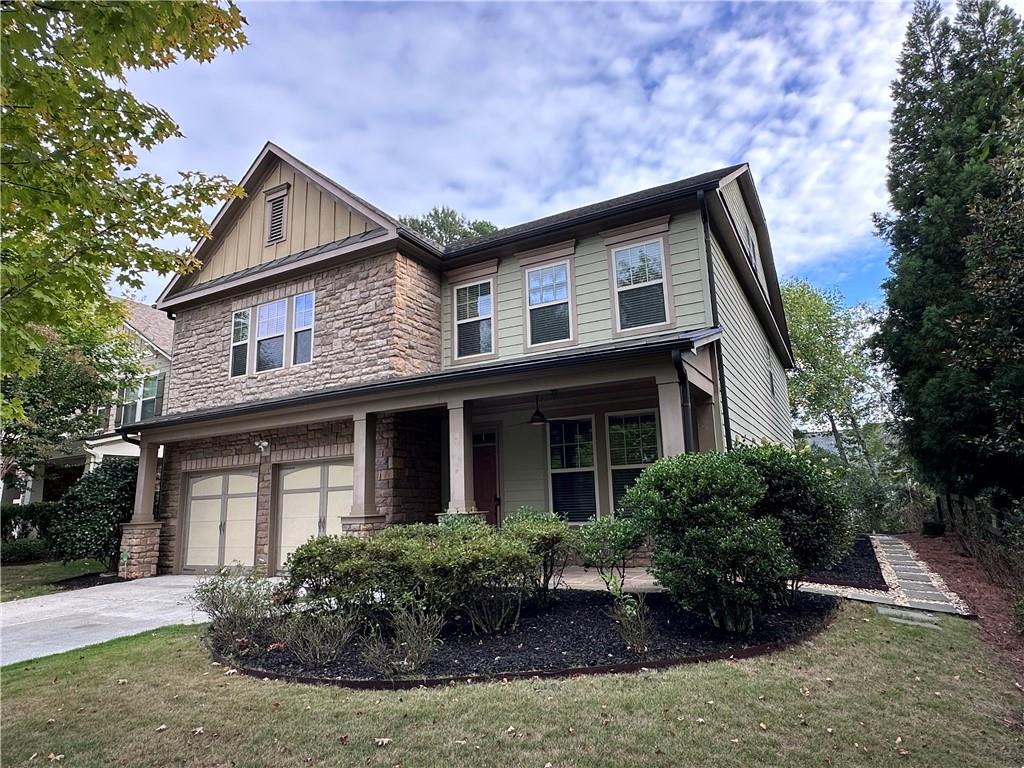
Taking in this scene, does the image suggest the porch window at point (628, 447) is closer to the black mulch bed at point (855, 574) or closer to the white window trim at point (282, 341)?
the black mulch bed at point (855, 574)

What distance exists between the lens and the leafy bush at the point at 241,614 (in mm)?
5160

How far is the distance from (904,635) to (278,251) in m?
12.2

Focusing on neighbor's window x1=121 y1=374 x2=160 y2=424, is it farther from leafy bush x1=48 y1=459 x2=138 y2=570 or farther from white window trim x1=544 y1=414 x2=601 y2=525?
white window trim x1=544 y1=414 x2=601 y2=525

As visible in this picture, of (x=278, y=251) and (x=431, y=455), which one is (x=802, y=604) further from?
(x=278, y=251)

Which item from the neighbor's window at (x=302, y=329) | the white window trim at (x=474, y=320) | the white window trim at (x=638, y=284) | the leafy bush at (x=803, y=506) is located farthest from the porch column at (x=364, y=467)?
the leafy bush at (x=803, y=506)

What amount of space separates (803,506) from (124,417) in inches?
786

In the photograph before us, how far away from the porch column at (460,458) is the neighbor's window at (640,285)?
305cm

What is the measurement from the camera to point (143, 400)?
18.0m

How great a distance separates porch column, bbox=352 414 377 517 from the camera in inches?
364

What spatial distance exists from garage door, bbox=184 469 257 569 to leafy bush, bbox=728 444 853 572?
9.52 meters

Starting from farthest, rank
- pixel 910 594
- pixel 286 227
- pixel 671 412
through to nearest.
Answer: pixel 286 227 < pixel 671 412 < pixel 910 594

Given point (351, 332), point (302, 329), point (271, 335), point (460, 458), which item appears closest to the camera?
point (460, 458)

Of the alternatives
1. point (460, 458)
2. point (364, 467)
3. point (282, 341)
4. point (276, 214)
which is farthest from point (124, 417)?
point (460, 458)

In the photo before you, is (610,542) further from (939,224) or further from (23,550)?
(23,550)
